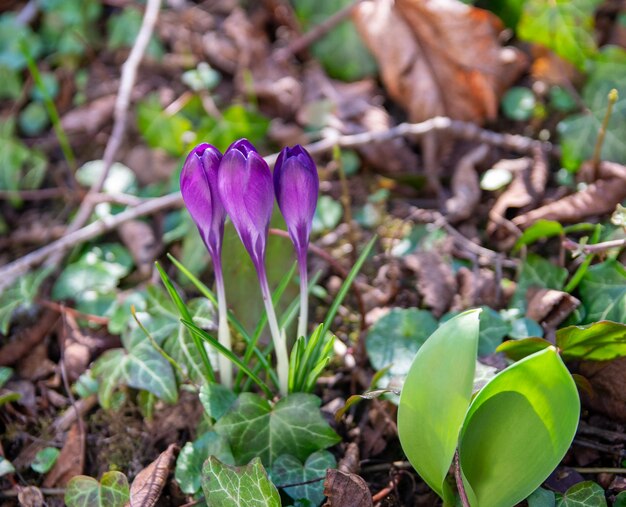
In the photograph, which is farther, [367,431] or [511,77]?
[511,77]

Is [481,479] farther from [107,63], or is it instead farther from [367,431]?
[107,63]

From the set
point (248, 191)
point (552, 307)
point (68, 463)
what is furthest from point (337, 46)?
point (68, 463)

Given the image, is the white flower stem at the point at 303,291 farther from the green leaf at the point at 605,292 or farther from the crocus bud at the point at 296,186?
the green leaf at the point at 605,292

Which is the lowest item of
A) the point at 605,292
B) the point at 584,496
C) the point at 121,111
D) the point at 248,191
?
the point at 584,496

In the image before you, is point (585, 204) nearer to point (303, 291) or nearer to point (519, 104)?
point (519, 104)

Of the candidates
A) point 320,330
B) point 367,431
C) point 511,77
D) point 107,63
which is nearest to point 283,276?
point 320,330

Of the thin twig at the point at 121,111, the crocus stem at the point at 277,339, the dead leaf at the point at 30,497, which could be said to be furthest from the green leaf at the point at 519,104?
the dead leaf at the point at 30,497

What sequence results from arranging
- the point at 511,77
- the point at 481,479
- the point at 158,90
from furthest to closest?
the point at 158,90, the point at 511,77, the point at 481,479
